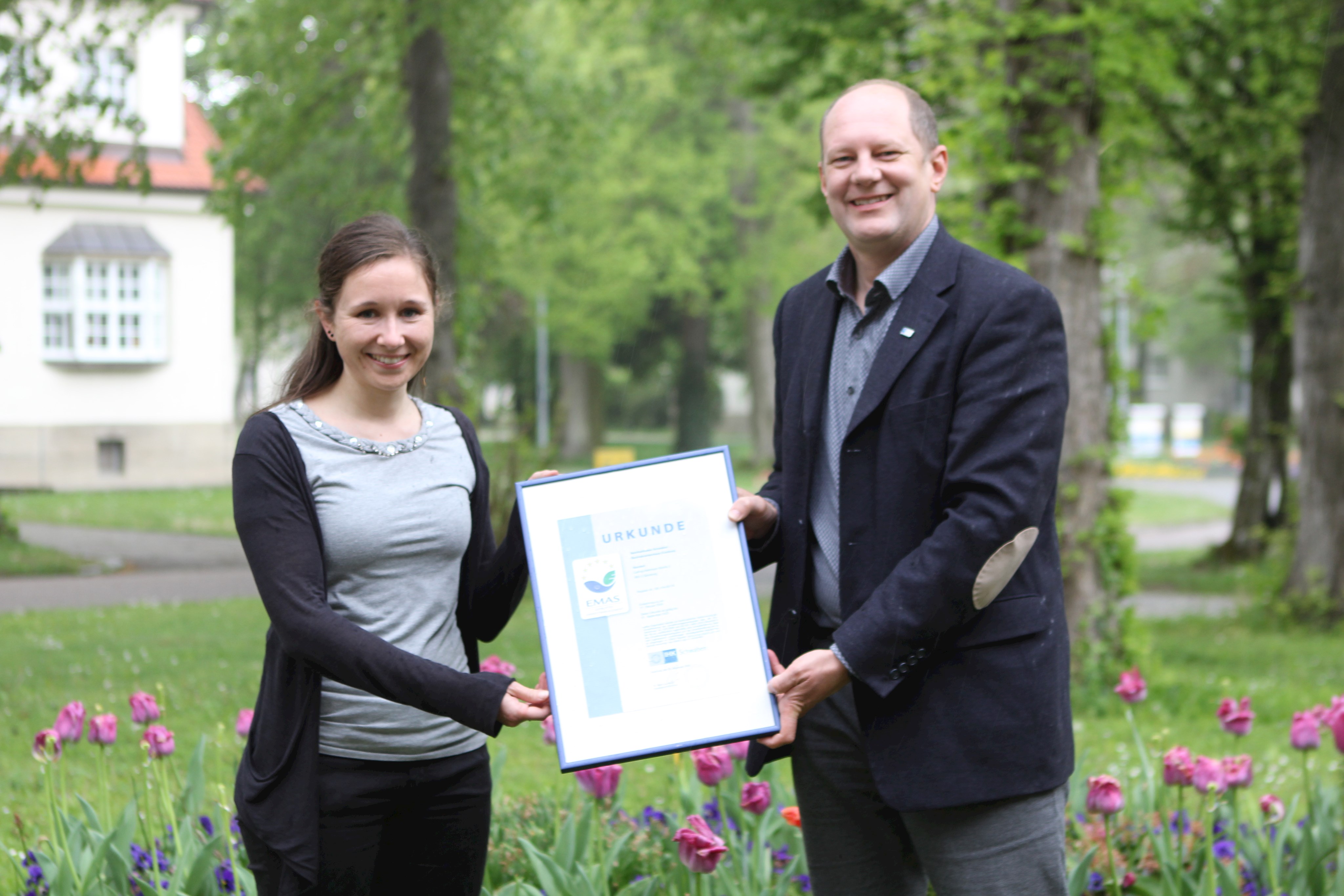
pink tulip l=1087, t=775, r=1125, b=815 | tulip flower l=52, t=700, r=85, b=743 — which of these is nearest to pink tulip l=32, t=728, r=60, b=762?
tulip flower l=52, t=700, r=85, b=743

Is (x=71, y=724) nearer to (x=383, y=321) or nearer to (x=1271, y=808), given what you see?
(x=383, y=321)

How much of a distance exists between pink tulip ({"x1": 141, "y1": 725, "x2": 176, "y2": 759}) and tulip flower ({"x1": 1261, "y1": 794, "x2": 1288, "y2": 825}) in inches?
117

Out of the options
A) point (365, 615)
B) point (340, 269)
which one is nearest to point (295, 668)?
point (365, 615)

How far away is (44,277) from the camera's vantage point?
2831 cm

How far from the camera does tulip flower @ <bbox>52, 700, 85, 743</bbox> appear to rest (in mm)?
3432

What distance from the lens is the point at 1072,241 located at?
285 inches

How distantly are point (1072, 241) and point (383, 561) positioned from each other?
18.5 ft

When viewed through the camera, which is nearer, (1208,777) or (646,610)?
(646,610)

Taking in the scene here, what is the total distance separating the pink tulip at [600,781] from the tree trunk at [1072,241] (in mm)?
4423

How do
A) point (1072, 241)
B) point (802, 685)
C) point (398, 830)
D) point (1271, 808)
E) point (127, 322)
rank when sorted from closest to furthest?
1. point (802, 685)
2. point (398, 830)
3. point (1271, 808)
4. point (1072, 241)
5. point (127, 322)

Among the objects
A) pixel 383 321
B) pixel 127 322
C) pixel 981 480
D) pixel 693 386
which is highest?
pixel 127 322

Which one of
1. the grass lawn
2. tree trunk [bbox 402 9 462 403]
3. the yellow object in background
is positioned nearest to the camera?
the grass lawn

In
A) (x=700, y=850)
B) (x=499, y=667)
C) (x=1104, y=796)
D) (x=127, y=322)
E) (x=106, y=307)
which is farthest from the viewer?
(x=127, y=322)

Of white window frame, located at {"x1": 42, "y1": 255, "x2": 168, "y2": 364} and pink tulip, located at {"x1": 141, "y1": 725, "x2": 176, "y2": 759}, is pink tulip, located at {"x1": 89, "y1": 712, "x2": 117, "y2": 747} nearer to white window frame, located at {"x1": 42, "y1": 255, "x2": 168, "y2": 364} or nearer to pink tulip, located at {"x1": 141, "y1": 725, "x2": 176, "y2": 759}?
pink tulip, located at {"x1": 141, "y1": 725, "x2": 176, "y2": 759}
